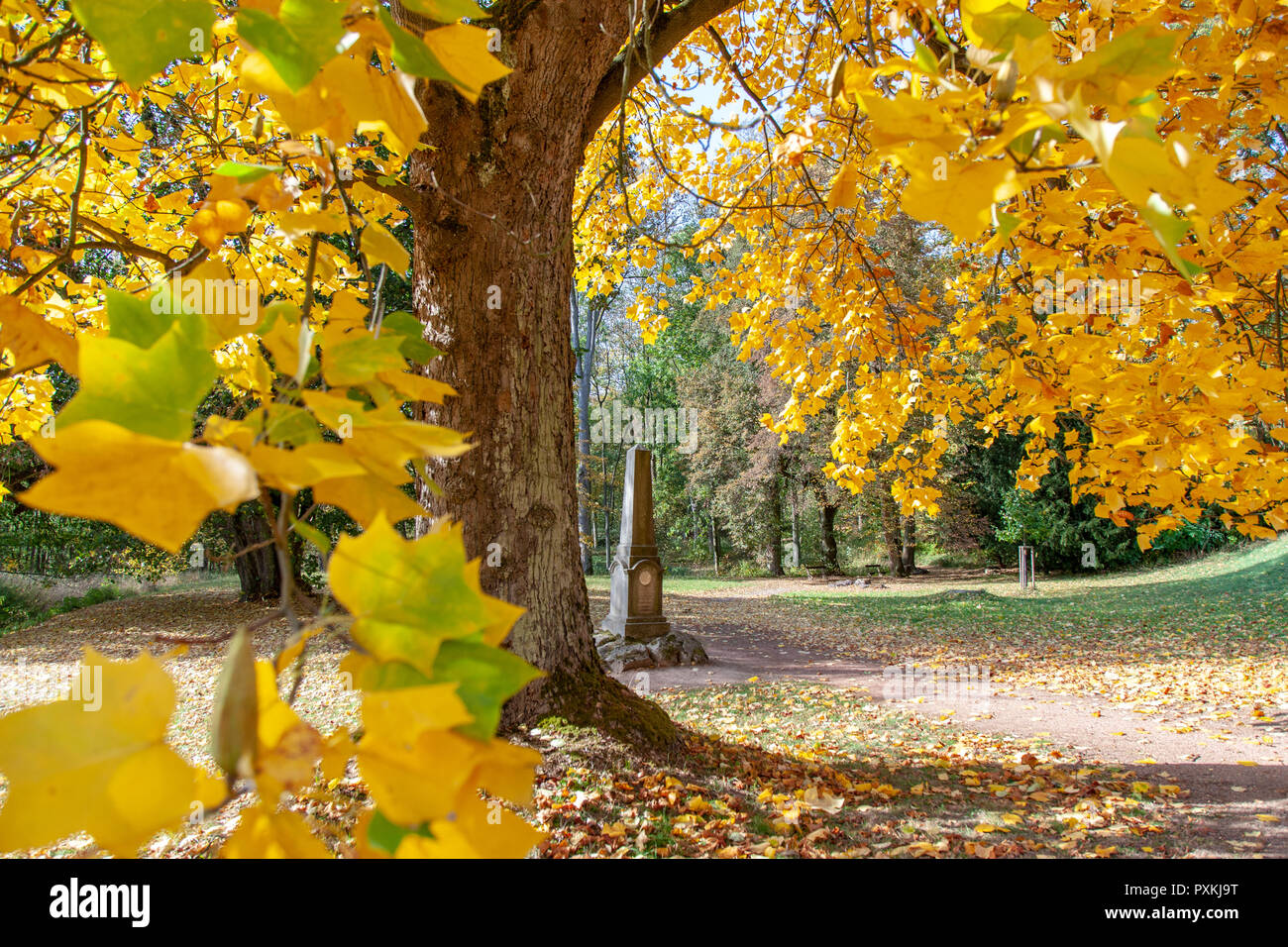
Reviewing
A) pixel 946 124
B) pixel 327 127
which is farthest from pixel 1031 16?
pixel 327 127

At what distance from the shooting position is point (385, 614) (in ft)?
1.22

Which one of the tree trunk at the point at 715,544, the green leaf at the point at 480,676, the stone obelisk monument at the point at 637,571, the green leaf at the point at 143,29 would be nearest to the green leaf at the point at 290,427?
the green leaf at the point at 480,676

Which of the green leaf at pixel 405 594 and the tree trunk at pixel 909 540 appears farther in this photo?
the tree trunk at pixel 909 540

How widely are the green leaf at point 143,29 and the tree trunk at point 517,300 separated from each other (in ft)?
7.47

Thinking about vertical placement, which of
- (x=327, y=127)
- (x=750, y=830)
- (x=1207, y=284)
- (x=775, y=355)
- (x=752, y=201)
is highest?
(x=752, y=201)

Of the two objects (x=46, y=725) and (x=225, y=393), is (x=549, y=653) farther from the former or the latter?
(x=225, y=393)

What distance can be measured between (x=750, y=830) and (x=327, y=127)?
2.85m

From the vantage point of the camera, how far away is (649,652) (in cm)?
815

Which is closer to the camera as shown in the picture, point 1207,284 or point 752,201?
point 1207,284

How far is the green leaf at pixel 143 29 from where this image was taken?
0.48 meters

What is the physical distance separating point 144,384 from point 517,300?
2.78 m

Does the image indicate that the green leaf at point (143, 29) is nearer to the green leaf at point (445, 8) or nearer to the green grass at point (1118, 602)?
the green leaf at point (445, 8)

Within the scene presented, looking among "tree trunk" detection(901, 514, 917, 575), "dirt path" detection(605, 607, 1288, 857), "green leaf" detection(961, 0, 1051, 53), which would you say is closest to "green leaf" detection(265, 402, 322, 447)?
"green leaf" detection(961, 0, 1051, 53)

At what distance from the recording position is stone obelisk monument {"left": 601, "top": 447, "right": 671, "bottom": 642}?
905cm
